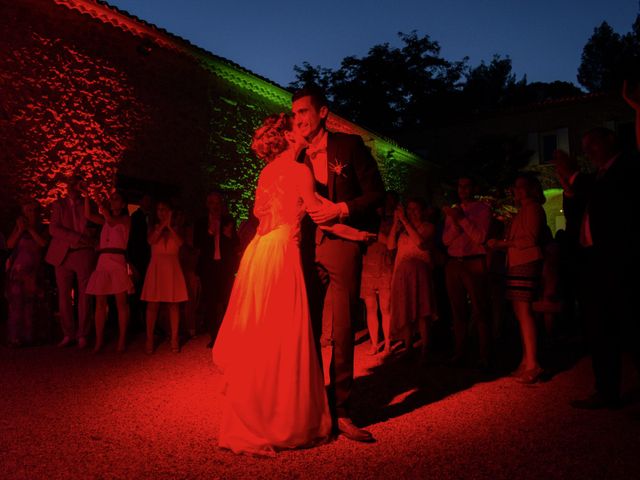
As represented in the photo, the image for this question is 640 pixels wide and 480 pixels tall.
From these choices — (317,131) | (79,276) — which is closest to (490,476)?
(317,131)

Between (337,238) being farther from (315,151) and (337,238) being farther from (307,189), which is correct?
(315,151)

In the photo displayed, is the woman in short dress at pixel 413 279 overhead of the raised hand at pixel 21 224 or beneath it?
Result: beneath

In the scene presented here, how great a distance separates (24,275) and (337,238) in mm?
5601

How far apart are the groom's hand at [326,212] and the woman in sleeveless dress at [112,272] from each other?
12.8 feet

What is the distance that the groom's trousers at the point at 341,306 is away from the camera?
10.5ft

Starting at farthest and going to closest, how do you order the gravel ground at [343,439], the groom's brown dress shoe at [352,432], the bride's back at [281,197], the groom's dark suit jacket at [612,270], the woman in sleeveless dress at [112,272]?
the woman in sleeveless dress at [112,272] → the groom's dark suit jacket at [612,270] → the bride's back at [281,197] → the groom's brown dress shoe at [352,432] → the gravel ground at [343,439]

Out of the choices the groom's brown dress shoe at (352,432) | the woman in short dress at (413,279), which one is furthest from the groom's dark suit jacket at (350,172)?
the woman in short dress at (413,279)

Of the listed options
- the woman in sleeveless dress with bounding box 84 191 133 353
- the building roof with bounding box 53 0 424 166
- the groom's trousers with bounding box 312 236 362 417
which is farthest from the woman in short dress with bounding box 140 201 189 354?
the building roof with bounding box 53 0 424 166

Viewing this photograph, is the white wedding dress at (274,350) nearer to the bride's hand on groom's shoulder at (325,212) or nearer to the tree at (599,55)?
the bride's hand on groom's shoulder at (325,212)

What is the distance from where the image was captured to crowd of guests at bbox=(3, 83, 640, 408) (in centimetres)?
384

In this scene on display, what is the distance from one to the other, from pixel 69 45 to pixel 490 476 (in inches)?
428

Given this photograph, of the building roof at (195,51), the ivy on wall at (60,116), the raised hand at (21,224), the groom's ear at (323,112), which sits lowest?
the raised hand at (21,224)

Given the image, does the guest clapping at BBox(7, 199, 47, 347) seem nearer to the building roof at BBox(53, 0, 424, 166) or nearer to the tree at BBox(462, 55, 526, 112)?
the building roof at BBox(53, 0, 424, 166)

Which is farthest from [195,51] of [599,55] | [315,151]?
[599,55]
